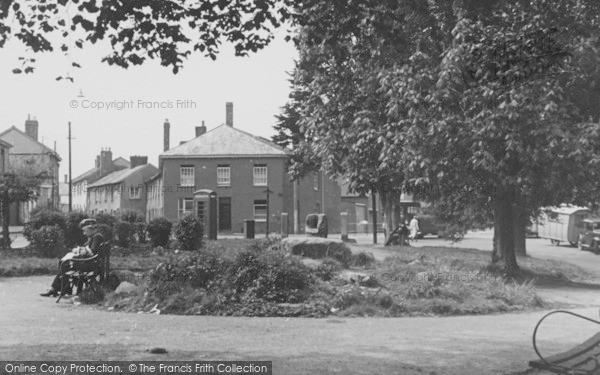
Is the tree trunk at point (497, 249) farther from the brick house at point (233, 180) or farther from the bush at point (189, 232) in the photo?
the brick house at point (233, 180)

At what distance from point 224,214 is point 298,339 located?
2042 inches

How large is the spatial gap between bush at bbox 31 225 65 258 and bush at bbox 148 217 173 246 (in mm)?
3983

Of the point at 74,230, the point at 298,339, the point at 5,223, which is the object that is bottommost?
the point at 298,339

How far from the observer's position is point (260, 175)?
198 feet

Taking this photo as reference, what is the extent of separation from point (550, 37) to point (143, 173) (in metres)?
76.2

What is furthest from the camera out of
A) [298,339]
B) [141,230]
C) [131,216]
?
[131,216]

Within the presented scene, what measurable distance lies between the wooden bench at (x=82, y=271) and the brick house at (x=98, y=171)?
95115 millimetres

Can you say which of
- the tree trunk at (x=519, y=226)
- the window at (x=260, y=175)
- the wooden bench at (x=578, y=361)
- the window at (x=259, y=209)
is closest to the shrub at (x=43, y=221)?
the tree trunk at (x=519, y=226)

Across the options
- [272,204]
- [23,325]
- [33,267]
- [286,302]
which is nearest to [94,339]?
[23,325]

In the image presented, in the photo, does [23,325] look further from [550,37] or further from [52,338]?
[550,37]

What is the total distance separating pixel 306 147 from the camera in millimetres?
25344

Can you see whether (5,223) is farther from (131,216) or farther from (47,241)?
(131,216)

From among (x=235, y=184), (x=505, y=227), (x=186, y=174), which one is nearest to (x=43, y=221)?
(x=505, y=227)

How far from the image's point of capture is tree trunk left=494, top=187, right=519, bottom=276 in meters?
18.8
